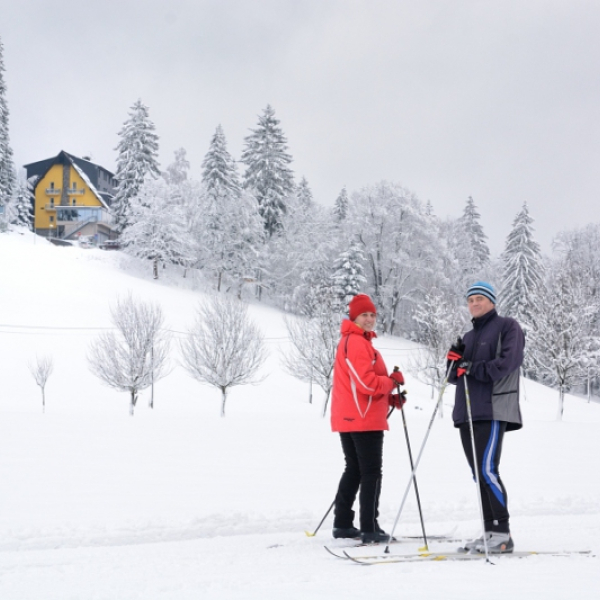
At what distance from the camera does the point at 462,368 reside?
15.3ft

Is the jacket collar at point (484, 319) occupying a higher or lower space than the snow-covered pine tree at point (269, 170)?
lower

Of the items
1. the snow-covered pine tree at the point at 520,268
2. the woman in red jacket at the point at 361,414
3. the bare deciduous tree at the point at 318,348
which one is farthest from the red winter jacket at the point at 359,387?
the snow-covered pine tree at the point at 520,268

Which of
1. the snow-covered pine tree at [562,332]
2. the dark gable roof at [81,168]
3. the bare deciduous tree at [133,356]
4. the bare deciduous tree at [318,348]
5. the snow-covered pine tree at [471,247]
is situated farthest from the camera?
the dark gable roof at [81,168]

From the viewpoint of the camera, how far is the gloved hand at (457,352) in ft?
15.4

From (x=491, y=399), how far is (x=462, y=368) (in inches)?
12.6

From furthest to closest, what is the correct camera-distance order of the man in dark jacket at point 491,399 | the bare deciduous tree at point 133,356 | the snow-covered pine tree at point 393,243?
the snow-covered pine tree at point 393,243 < the bare deciduous tree at point 133,356 < the man in dark jacket at point 491,399

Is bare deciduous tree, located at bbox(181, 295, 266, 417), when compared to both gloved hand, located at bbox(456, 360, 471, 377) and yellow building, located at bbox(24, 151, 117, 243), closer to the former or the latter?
gloved hand, located at bbox(456, 360, 471, 377)

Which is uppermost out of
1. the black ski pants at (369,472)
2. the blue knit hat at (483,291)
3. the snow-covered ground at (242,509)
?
the blue knit hat at (483,291)

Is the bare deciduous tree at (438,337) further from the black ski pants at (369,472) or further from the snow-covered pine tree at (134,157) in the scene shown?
the snow-covered pine tree at (134,157)

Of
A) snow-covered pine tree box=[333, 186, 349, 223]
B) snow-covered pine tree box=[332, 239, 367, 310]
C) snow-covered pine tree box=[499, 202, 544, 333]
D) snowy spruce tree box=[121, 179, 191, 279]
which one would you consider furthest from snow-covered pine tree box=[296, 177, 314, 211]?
snow-covered pine tree box=[499, 202, 544, 333]

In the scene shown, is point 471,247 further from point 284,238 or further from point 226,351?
point 226,351

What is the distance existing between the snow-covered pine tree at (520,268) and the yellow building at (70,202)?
40.6 meters

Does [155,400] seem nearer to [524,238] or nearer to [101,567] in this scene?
[101,567]

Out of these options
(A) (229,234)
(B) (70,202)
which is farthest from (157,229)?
(B) (70,202)
